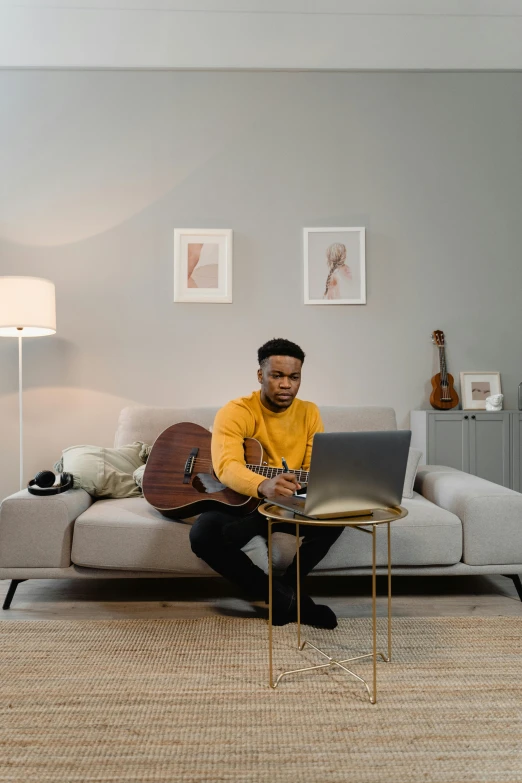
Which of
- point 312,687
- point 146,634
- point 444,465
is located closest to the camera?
point 312,687

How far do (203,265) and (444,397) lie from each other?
1.54 meters

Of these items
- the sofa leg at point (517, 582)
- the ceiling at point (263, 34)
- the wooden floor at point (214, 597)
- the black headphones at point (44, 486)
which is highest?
the ceiling at point (263, 34)

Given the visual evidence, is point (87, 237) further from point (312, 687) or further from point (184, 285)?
point (312, 687)

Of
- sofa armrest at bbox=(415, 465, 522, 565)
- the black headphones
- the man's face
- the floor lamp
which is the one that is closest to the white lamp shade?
the floor lamp

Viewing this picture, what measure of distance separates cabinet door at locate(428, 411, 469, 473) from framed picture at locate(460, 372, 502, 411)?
0.77ft

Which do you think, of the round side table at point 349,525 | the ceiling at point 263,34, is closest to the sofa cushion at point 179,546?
the round side table at point 349,525

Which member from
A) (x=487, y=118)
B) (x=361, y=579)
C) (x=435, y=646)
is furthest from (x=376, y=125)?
(x=435, y=646)

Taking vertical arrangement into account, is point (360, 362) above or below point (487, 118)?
below

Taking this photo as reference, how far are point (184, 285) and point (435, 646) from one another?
7.55 feet

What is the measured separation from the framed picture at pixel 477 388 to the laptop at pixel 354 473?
78.3 inches

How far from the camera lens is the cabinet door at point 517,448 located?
10.7 ft

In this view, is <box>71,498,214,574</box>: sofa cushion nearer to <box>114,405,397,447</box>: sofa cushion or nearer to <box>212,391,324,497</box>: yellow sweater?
<box>212,391,324,497</box>: yellow sweater

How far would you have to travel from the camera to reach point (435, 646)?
76.7 inches

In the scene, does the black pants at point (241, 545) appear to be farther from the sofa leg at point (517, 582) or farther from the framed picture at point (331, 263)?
the framed picture at point (331, 263)
